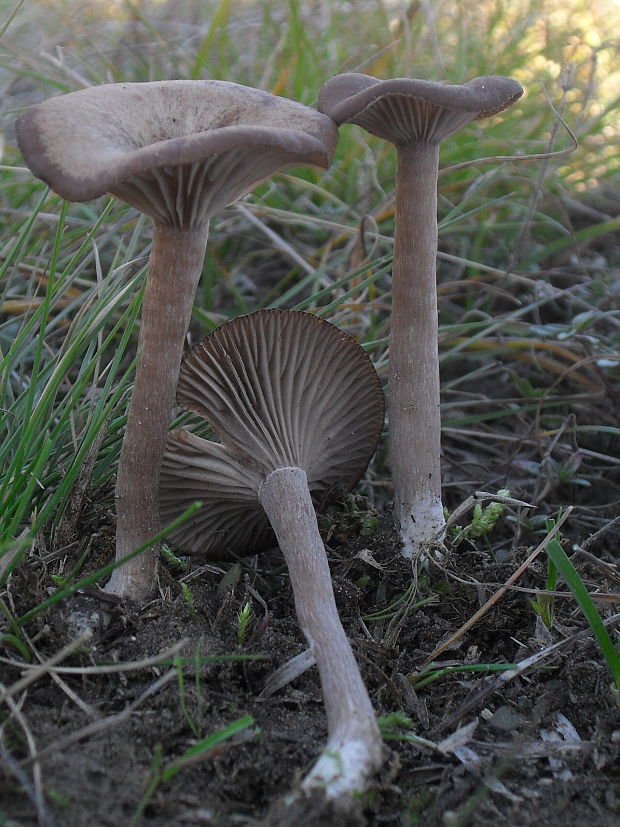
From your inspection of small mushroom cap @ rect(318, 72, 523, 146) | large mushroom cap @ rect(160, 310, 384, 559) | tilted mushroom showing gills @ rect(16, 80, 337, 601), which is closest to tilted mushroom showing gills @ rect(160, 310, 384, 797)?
large mushroom cap @ rect(160, 310, 384, 559)

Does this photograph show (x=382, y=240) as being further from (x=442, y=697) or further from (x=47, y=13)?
(x=47, y=13)

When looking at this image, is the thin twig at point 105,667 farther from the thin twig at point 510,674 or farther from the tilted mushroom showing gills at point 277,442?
the thin twig at point 510,674

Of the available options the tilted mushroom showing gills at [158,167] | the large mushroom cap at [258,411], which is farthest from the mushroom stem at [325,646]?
the tilted mushroom showing gills at [158,167]

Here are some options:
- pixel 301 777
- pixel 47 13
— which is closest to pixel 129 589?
pixel 301 777

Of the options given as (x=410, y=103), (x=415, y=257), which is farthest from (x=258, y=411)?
(x=410, y=103)

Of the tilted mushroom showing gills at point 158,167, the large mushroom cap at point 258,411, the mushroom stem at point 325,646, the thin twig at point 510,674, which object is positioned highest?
the tilted mushroom showing gills at point 158,167

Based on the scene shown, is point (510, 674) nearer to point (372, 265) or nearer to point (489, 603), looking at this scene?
point (489, 603)
